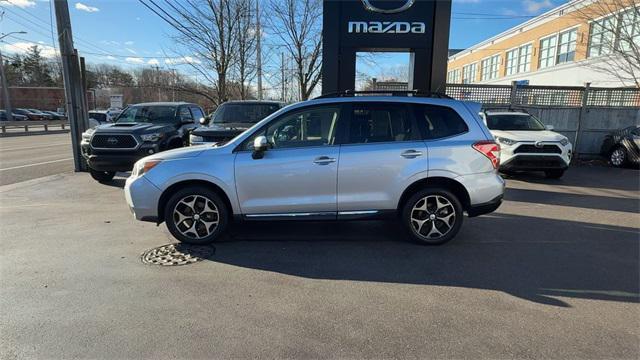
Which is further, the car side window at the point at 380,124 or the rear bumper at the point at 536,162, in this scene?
the rear bumper at the point at 536,162

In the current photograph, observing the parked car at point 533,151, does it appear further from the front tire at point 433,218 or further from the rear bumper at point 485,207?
the front tire at point 433,218

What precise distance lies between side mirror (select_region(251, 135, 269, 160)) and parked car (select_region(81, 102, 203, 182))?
16.2ft

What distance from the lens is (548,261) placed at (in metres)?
4.39

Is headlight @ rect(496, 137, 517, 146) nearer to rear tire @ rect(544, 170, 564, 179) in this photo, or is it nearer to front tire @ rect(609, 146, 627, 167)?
rear tire @ rect(544, 170, 564, 179)

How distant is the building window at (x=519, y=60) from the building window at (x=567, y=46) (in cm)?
535

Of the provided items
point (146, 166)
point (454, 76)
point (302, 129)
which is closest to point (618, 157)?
point (302, 129)

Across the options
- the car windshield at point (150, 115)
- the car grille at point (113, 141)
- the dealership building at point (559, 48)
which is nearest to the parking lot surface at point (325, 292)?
the car grille at point (113, 141)

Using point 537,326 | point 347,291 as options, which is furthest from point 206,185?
point 537,326

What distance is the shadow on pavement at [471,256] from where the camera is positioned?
3826mm

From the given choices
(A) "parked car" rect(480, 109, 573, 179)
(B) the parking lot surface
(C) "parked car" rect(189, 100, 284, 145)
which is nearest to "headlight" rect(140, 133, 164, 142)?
(C) "parked car" rect(189, 100, 284, 145)

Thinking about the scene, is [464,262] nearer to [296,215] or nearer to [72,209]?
[296,215]

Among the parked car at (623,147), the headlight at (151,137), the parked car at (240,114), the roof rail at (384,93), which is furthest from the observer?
the parked car at (623,147)

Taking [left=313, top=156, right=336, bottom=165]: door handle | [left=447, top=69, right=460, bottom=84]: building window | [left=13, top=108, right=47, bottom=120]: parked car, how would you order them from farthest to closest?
1. [left=447, top=69, right=460, bottom=84]: building window
2. [left=13, top=108, right=47, bottom=120]: parked car
3. [left=313, top=156, right=336, bottom=165]: door handle

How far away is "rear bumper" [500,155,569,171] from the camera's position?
30.3 feet
